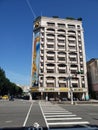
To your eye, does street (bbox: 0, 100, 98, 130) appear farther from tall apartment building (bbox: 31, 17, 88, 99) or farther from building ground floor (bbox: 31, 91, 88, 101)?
building ground floor (bbox: 31, 91, 88, 101)

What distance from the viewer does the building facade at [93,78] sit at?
72.2 m

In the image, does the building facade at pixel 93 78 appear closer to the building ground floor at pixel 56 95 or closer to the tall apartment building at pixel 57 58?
the tall apartment building at pixel 57 58

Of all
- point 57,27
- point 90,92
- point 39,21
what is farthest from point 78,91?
point 39,21

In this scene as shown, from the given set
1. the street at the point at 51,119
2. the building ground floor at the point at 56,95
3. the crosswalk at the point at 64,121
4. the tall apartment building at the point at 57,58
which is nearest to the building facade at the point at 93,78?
the tall apartment building at the point at 57,58

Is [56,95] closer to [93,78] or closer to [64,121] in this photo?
[93,78]

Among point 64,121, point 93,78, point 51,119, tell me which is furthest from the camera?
point 93,78

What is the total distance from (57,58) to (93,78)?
17155 millimetres

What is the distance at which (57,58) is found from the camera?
77688 millimetres

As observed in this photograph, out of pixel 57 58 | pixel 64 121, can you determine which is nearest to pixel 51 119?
pixel 64 121

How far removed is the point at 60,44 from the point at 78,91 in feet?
71.3

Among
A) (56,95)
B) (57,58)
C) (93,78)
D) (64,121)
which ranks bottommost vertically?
(64,121)

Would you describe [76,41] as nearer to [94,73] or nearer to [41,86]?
[94,73]

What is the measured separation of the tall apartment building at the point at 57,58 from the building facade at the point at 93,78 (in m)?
2.98

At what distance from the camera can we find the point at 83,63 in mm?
78938
